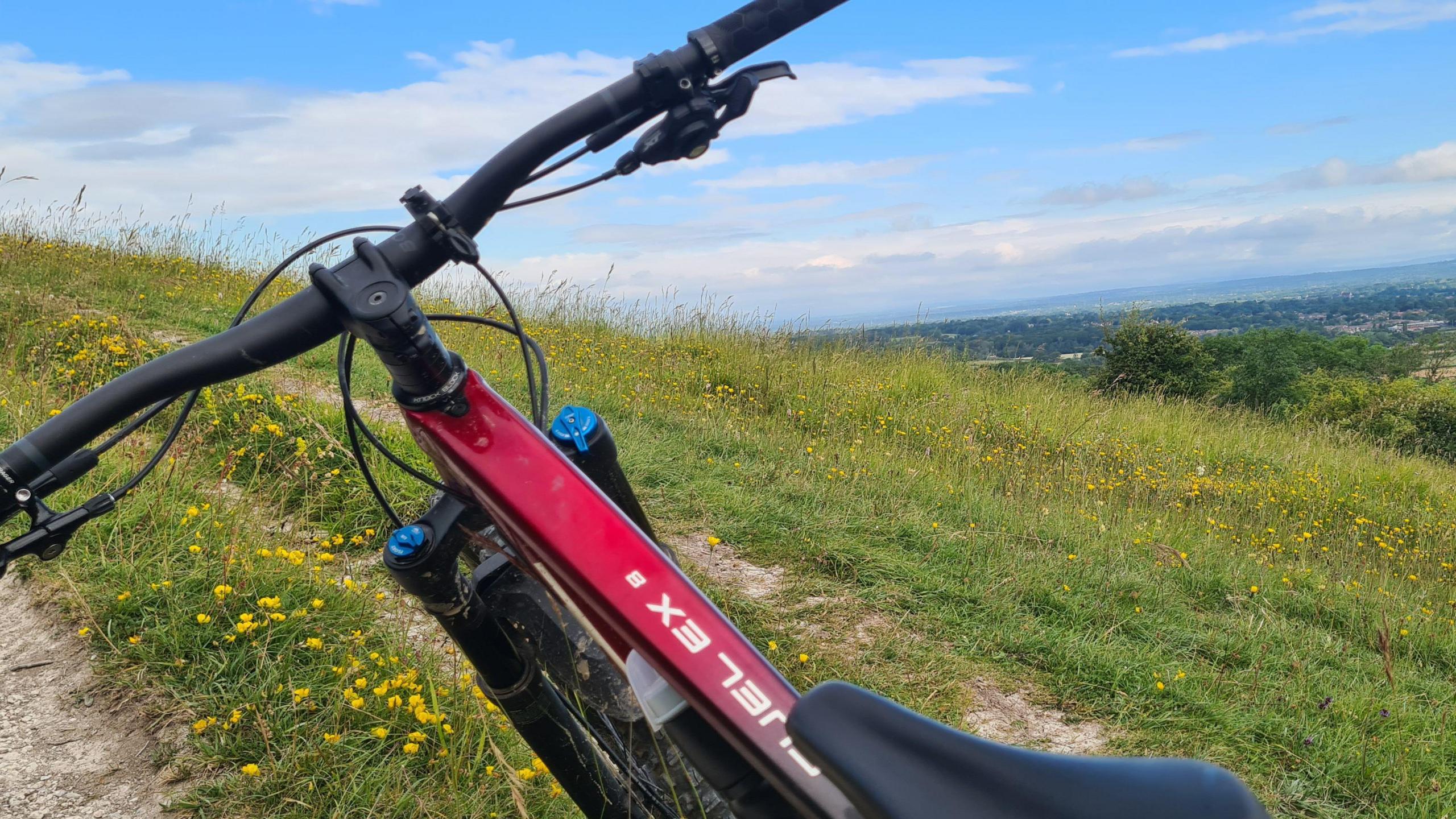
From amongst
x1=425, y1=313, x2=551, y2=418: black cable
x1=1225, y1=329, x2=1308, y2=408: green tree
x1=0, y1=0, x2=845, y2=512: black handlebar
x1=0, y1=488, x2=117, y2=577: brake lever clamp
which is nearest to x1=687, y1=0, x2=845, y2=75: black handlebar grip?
x1=0, y1=0, x2=845, y2=512: black handlebar

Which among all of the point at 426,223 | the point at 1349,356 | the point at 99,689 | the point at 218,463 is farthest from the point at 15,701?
the point at 1349,356

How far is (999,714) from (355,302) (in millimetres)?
2995

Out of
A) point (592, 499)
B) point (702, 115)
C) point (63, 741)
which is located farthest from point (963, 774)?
point (63, 741)

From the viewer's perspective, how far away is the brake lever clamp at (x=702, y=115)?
104 centimetres

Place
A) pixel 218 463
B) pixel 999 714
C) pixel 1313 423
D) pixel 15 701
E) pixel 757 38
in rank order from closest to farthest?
pixel 757 38
pixel 15 701
pixel 999 714
pixel 218 463
pixel 1313 423

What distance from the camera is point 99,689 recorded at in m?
2.55

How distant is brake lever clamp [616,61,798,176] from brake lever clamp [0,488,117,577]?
2.91ft

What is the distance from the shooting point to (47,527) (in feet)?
3.79

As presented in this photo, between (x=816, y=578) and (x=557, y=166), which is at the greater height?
(x=557, y=166)

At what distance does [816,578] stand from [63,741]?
287cm

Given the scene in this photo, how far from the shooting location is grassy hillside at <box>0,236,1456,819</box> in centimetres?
243

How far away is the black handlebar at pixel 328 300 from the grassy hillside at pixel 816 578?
92cm

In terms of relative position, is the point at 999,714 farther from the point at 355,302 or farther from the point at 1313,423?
the point at 1313,423

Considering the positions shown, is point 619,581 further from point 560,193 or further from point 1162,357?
Answer: point 1162,357
